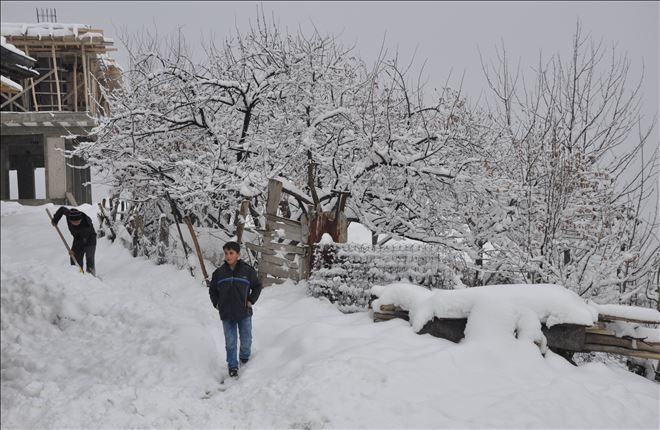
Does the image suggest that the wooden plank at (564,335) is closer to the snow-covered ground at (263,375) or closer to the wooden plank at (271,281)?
the snow-covered ground at (263,375)

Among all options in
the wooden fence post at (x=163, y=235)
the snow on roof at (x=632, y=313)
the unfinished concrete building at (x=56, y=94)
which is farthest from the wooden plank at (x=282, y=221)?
the unfinished concrete building at (x=56, y=94)

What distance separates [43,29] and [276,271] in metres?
15.9


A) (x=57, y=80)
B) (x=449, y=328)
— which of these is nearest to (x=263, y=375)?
(x=449, y=328)

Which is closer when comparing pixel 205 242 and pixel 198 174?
pixel 198 174

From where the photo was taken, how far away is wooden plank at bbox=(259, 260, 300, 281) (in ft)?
35.7

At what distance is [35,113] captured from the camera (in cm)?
1984

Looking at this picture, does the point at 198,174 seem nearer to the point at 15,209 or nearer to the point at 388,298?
the point at 388,298

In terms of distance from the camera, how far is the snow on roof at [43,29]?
65.1ft

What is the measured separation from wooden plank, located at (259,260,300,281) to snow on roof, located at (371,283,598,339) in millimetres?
4055

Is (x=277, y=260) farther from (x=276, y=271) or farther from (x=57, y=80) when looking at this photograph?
(x=57, y=80)

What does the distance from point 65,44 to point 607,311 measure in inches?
829

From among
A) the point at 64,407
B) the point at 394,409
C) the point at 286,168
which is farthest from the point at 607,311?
the point at 286,168

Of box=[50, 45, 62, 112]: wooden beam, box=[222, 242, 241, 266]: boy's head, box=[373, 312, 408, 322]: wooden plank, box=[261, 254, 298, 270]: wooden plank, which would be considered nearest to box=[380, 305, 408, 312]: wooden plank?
box=[373, 312, 408, 322]: wooden plank

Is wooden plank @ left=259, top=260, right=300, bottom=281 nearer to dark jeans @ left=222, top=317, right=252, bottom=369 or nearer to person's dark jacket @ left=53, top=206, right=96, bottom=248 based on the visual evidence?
person's dark jacket @ left=53, top=206, right=96, bottom=248
